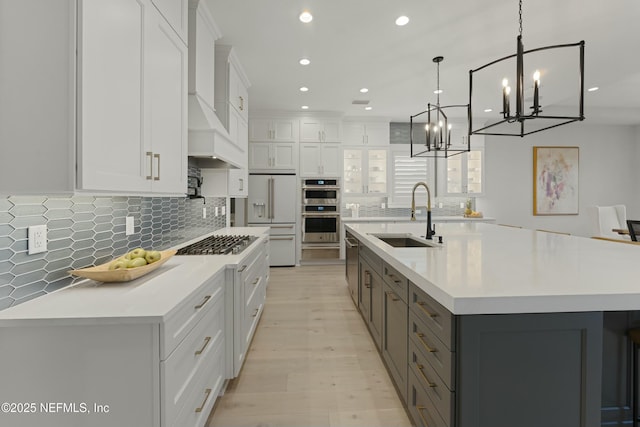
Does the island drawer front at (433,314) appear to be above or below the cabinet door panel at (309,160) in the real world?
below

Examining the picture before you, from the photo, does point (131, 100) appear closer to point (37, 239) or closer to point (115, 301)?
point (37, 239)

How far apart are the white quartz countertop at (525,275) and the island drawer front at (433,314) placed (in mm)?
61

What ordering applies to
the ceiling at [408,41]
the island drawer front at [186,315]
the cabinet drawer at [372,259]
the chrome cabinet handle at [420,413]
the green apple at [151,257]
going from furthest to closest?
the ceiling at [408,41], the cabinet drawer at [372,259], the green apple at [151,257], the chrome cabinet handle at [420,413], the island drawer front at [186,315]

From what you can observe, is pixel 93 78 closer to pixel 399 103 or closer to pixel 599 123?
pixel 399 103

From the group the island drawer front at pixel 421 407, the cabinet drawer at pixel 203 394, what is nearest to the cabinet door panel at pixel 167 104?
the cabinet drawer at pixel 203 394

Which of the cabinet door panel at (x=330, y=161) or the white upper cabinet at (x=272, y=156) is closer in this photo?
the white upper cabinet at (x=272, y=156)

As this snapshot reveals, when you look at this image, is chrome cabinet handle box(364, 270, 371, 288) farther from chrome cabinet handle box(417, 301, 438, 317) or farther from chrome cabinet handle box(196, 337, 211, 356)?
chrome cabinet handle box(196, 337, 211, 356)

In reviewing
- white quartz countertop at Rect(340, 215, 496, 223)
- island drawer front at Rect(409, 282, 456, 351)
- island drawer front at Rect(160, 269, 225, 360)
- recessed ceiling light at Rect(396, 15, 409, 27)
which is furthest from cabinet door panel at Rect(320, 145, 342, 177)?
island drawer front at Rect(409, 282, 456, 351)

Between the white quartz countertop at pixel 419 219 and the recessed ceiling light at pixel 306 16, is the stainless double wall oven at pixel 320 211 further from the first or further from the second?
the recessed ceiling light at pixel 306 16

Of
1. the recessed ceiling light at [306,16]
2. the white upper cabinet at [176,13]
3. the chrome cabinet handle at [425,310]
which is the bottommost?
the chrome cabinet handle at [425,310]

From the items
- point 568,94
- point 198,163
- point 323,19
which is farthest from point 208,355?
point 568,94

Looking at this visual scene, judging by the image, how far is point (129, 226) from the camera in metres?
1.92

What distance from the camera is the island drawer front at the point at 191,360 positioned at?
3.73 feet

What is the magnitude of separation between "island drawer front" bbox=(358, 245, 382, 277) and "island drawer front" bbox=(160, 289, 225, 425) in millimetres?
1144
